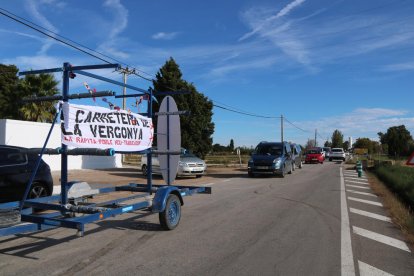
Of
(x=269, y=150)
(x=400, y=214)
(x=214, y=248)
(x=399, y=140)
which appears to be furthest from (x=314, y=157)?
(x=214, y=248)

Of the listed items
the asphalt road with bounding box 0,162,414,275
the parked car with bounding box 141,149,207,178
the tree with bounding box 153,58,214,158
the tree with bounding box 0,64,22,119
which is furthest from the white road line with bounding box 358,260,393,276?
the tree with bounding box 0,64,22,119

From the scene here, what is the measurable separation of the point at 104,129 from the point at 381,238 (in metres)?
5.28

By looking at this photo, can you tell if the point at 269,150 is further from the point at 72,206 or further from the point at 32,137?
the point at 72,206

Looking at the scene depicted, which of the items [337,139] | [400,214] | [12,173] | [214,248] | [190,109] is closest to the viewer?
[214,248]

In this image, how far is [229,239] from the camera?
7191 millimetres

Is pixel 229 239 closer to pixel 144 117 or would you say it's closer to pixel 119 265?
pixel 119 265

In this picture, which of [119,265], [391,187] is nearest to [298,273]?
[119,265]

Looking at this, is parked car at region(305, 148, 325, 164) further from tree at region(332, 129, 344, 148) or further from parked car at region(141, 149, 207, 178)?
tree at region(332, 129, 344, 148)

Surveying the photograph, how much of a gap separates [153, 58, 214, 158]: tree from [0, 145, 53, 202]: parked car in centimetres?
1574

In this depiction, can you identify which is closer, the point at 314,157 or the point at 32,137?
the point at 32,137

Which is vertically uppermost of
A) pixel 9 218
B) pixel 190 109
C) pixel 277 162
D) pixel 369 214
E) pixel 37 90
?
pixel 37 90

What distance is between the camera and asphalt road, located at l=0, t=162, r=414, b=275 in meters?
5.51

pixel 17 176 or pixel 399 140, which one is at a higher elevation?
pixel 399 140

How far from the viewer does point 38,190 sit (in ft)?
32.0
